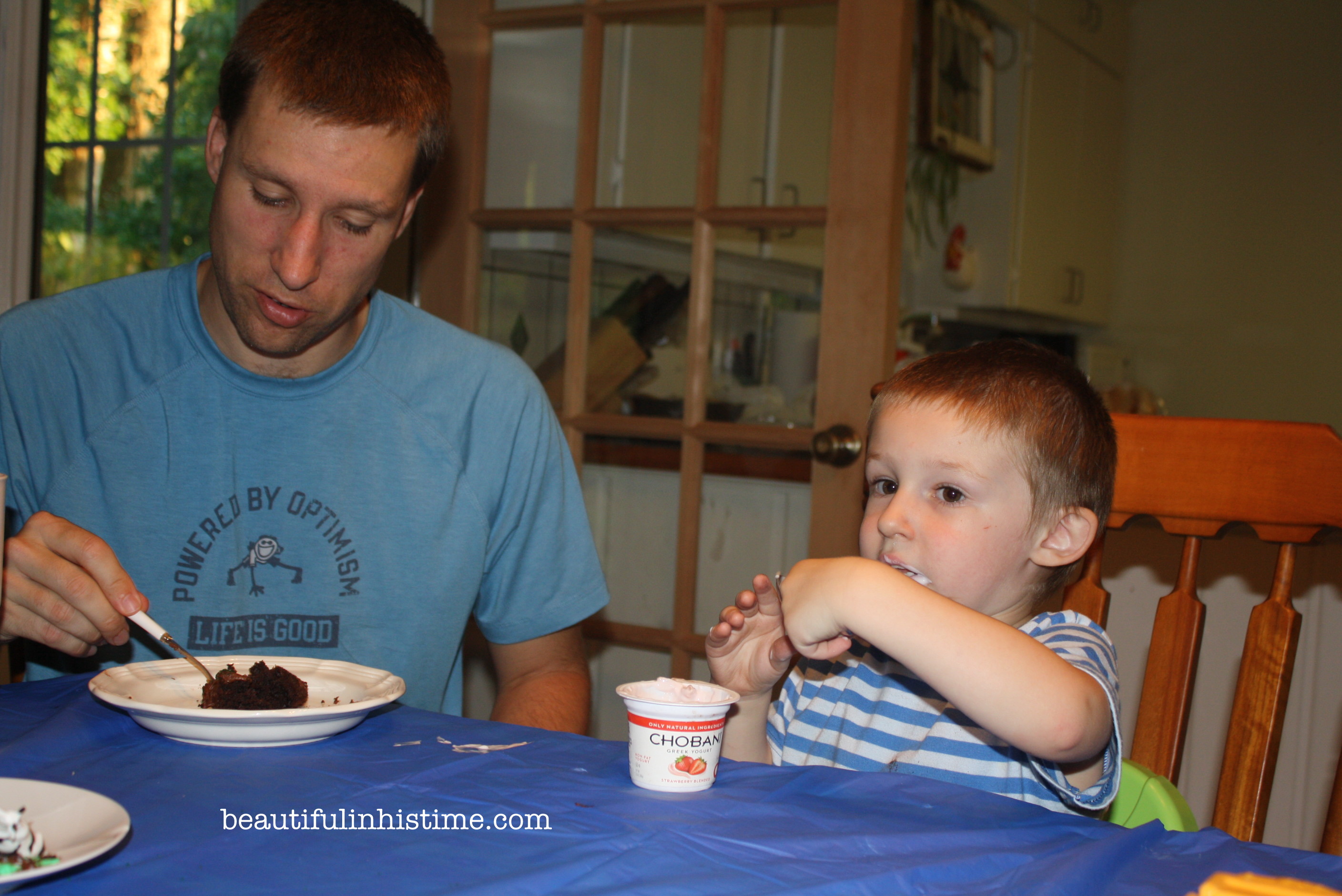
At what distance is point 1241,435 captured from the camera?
0.98 meters

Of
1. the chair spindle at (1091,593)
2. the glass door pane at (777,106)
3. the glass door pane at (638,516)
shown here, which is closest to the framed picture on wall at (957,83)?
the glass door pane at (777,106)

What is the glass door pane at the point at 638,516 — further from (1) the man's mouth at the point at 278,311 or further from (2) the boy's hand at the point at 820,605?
(2) the boy's hand at the point at 820,605

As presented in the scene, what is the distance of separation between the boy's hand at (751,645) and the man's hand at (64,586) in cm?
46

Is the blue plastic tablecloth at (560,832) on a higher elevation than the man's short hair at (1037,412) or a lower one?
lower

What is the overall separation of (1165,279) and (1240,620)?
11.9 ft

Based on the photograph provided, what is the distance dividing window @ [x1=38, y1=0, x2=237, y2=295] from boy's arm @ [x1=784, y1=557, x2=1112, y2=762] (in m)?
2.52

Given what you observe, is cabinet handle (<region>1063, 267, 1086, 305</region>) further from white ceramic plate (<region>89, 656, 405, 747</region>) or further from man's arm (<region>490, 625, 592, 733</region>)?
white ceramic plate (<region>89, 656, 405, 747</region>)

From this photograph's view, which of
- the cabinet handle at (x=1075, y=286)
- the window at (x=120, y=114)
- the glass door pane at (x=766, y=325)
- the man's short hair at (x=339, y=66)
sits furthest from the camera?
the cabinet handle at (x=1075, y=286)

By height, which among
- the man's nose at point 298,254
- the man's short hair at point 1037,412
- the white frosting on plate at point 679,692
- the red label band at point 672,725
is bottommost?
the red label band at point 672,725

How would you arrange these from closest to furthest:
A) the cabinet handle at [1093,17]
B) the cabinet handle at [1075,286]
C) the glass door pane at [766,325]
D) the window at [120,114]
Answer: the glass door pane at [766,325] → the window at [120,114] → the cabinet handle at [1093,17] → the cabinet handle at [1075,286]

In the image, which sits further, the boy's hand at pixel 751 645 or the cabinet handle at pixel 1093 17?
the cabinet handle at pixel 1093 17

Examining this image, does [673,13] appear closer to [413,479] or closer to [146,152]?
[413,479]

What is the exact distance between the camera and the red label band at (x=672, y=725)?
0.67 m

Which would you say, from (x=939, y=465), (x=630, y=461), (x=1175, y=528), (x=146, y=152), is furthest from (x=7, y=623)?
(x=146, y=152)
